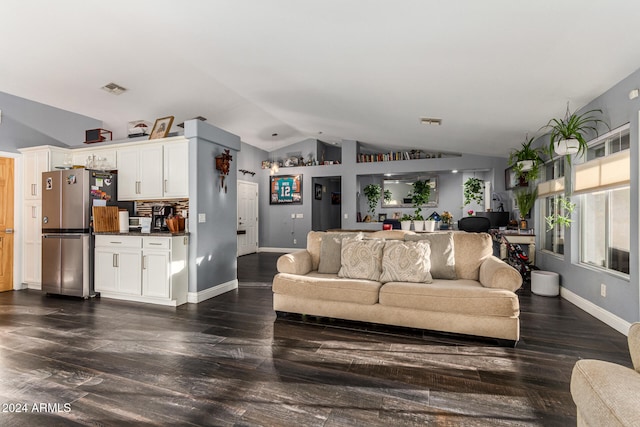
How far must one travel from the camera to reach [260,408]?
1941mm

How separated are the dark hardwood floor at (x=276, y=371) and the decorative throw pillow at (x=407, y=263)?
0.51m

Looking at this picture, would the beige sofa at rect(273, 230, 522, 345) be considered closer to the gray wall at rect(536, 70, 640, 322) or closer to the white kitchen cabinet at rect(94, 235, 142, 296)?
the gray wall at rect(536, 70, 640, 322)

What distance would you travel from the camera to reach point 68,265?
15.0ft

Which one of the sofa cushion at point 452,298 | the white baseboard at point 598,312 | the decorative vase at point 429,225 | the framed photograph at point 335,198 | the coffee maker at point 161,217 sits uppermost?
the framed photograph at point 335,198

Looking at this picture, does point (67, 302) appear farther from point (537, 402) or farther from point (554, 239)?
point (554, 239)

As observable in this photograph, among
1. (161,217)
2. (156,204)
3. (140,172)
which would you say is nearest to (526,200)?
(161,217)

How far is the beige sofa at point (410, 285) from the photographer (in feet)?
9.51

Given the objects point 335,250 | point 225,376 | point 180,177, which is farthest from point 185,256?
→ point 225,376

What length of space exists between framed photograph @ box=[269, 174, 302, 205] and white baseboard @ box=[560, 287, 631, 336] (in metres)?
6.68

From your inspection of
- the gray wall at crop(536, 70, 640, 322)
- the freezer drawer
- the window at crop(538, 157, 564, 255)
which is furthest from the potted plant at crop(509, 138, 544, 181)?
the freezer drawer

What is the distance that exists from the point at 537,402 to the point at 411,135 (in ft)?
17.1

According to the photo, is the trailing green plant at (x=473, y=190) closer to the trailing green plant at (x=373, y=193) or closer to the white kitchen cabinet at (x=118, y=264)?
the trailing green plant at (x=373, y=193)

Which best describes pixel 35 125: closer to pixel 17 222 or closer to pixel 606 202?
pixel 17 222

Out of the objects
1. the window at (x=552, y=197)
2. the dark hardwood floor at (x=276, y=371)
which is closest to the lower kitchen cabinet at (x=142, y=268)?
the dark hardwood floor at (x=276, y=371)
